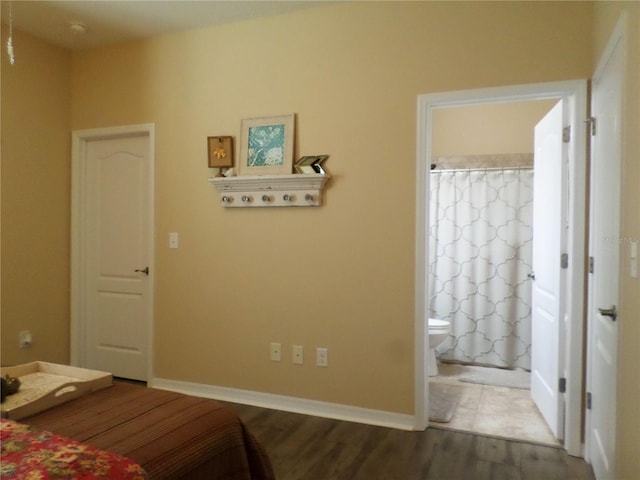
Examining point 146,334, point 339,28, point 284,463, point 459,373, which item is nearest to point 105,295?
point 146,334

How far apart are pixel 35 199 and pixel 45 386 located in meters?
2.48

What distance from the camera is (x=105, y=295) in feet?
12.3

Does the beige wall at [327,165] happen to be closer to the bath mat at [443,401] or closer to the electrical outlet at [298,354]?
the electrical outlet at [298,354]

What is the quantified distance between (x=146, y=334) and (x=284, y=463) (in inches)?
67.6

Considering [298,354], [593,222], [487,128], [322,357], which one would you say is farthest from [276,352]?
[487,128]

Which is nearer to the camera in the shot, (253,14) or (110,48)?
(253,14)

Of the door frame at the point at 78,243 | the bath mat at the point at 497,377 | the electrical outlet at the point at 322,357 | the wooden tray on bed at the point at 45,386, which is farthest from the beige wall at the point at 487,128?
the wooden tray on bed at the point at 45,386

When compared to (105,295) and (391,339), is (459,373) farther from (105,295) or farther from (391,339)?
(105,295)

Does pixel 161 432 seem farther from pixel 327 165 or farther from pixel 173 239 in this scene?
pixel 173 239

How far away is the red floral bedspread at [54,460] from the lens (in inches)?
38.6

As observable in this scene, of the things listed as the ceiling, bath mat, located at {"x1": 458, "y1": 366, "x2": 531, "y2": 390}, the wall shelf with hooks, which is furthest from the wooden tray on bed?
bath mat, located at {"x1": 458, "y1": 366, "x2": 531, "y2": 390}

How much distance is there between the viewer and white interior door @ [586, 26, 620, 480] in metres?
1.82

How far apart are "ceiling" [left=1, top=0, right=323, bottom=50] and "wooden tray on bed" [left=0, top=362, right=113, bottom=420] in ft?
7.65

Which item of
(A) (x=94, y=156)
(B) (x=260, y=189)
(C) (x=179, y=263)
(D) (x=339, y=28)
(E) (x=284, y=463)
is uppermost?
(D) (x=339, y=28)
